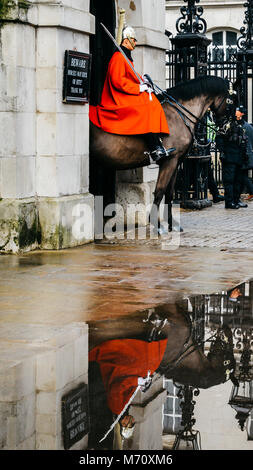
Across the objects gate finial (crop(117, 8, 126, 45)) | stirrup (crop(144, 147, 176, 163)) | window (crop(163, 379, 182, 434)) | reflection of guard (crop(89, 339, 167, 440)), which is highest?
gate finial (crop(117, 8, 126, 45))

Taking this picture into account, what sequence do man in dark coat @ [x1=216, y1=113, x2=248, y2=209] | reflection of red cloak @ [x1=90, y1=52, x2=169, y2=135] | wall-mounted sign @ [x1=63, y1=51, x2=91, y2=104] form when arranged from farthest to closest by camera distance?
1. man in dark coat @ [x1=216, y1=113, x2=248, y2=209]
2. reflection of red cloak @ [x1=90, y1=52, x2=169, y2=135]
3. wall-mounted sign @ [x1=63, y1=51, x2=91, y2=104]

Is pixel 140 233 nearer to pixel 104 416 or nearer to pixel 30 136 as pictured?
pixel 30 136

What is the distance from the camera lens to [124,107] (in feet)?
41.5

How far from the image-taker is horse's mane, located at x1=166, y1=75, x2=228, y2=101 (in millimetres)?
13945

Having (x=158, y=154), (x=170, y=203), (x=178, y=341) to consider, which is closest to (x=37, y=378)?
(x=178, y=341)

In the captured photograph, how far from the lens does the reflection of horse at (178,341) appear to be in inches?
241

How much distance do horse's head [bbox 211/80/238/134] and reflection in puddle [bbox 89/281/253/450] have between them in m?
6.54

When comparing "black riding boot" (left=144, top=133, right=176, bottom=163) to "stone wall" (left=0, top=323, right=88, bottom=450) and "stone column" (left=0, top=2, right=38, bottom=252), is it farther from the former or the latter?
"stone wall" (left=0, top=323, right=88, bottom=450)

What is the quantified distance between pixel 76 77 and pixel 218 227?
3.66m

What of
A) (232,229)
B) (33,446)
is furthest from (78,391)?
(232,229)

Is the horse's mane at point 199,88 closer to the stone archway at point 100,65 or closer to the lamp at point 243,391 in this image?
the stone archway at point 100,65

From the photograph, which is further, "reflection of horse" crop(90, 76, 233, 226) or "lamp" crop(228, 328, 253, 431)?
"reflection of horse" crop(90, 76, 233, 226)

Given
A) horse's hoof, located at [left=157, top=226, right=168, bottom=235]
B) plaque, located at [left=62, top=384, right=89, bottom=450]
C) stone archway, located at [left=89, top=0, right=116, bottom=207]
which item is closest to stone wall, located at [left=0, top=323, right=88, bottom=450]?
plaque, located at [left=62, top=384, right=89, bottom=450]
